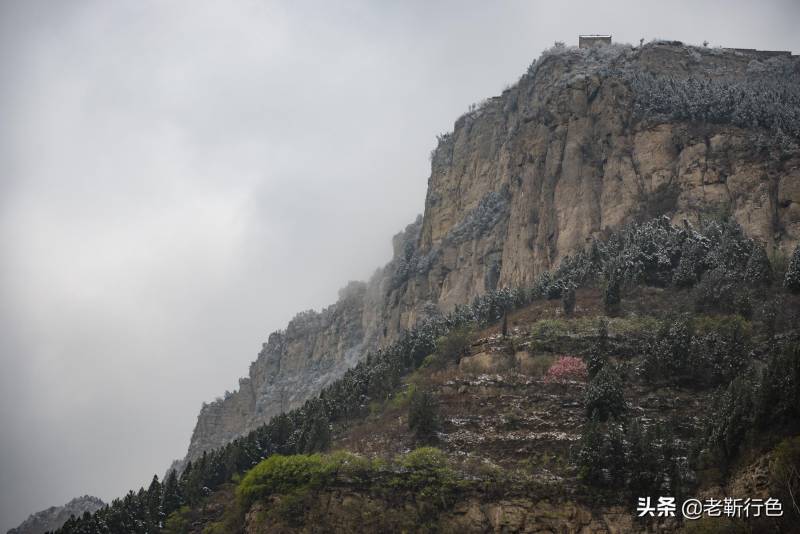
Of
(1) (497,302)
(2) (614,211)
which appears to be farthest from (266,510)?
(2) (614,211)

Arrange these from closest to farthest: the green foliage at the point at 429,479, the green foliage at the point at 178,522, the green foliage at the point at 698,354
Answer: the green foliage at the point at 429,479
the green foliage at the point at 698,354
the green foliage at the point at 178,522

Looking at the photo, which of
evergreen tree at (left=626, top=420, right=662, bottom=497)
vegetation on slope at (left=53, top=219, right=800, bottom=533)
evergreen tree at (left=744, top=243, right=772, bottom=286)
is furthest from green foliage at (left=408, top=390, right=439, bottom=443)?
evergreen tree at (left=744, top=243, right=772, bottom=286)

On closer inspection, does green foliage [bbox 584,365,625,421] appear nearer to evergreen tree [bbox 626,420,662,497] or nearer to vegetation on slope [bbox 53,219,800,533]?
vegetation on slope [bbox 53,219,800,533]

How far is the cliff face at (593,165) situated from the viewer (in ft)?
283

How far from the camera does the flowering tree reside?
62.6m

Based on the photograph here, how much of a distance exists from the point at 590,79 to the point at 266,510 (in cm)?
7529

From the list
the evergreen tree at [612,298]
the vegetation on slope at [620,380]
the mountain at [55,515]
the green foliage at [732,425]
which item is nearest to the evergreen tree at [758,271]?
the vegetation on slope at [620,380]

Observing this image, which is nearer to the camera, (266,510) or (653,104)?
(266,510)

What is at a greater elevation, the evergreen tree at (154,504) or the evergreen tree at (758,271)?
the evergreen tree at (758,271)

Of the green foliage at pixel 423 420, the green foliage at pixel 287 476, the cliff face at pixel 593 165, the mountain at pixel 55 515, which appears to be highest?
the cliff face at pixel 593 165

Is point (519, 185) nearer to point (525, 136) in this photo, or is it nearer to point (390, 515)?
point (525, 136)

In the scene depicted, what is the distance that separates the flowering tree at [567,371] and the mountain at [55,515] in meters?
122

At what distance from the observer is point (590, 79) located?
105 metres

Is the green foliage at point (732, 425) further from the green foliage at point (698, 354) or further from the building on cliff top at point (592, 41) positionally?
the building on cliff top at point (592, 41)
